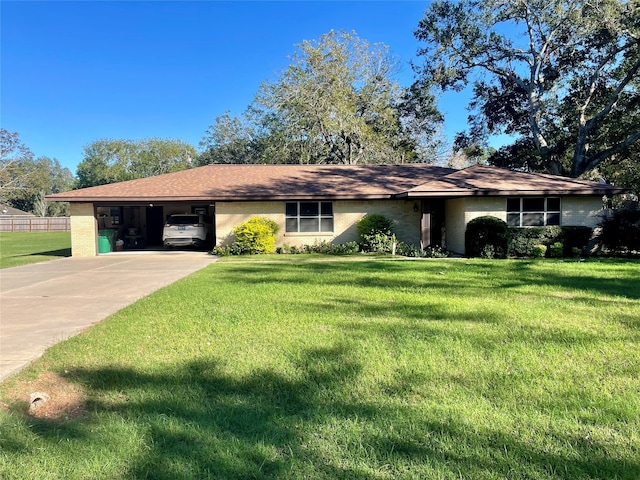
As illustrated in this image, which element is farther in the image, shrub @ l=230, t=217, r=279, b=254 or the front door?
the front door

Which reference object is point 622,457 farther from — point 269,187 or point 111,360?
point 269,187

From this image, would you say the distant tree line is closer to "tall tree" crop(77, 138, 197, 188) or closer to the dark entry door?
the dark entry door

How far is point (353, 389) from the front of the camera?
3.75 metres

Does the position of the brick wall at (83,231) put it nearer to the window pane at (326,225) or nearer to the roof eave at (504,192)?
the window pane at (326,225)

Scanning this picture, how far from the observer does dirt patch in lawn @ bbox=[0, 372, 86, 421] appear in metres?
3.53

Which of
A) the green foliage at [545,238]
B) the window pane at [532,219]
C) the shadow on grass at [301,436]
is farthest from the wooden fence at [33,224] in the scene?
the shadow on grass at [301,436]

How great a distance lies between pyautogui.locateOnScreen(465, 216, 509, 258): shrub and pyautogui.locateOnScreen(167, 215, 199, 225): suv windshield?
11869 millimetres

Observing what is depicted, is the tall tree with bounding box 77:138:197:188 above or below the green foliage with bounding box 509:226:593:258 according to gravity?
above

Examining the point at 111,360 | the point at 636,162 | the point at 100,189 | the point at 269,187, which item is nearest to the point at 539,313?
the point at 111,360

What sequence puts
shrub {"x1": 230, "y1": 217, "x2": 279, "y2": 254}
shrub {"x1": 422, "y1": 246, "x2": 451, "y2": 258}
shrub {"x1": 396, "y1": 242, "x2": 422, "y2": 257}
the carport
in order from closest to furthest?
shrub {"x1": 422, "y1": 246, "x2": 451, "y2": 258}, shrub {"x1": 396, "y1": 242, "x2": 422, "y2": 257}, shrub {"x1": 230, "y1": 217, "x2": 279, "y2": 254}, the carport

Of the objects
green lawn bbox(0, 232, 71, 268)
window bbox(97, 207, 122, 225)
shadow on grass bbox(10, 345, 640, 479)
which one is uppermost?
window bbox(97, 207, 122, 225)

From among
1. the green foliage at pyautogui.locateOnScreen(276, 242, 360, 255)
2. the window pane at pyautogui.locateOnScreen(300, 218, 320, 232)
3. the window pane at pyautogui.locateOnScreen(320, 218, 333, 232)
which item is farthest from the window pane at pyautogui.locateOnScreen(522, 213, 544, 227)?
the window pane at pyautogui.locateOnScreen(300, 218, 320, 232)

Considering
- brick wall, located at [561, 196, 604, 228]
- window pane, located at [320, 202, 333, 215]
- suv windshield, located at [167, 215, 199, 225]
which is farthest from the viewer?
suv windshield, located at [167, 215, 199, 225]

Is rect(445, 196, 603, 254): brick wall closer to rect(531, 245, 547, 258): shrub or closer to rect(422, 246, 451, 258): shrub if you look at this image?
rect(422, 246, 451, 258): shrub
